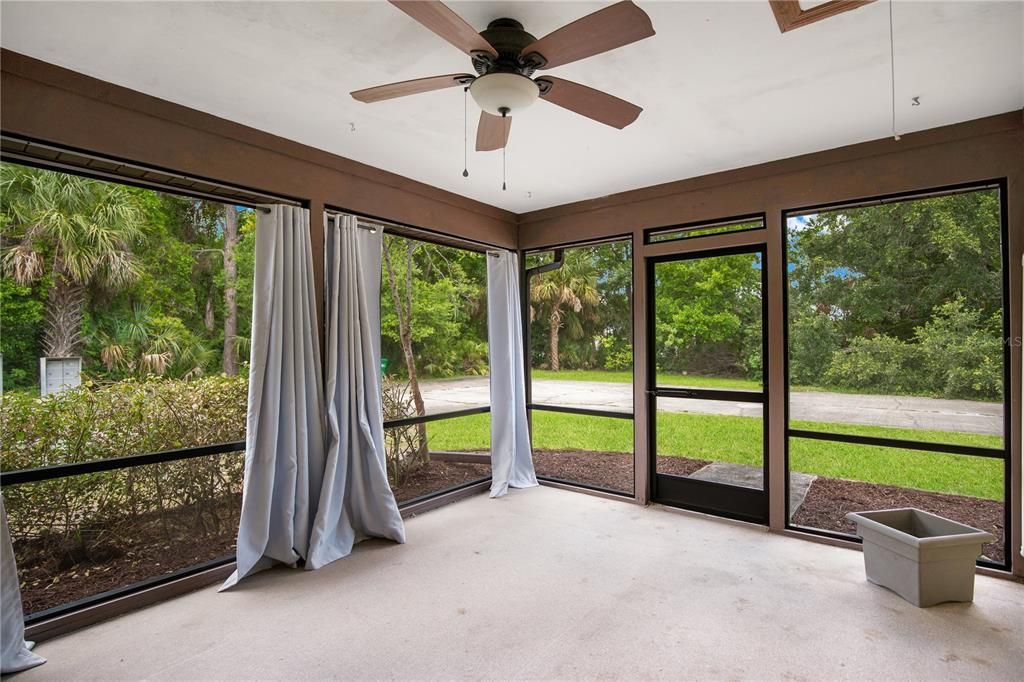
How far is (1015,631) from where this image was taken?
2.26m

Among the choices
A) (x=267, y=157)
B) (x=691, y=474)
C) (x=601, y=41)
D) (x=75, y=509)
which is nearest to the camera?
(x=601, y=41)

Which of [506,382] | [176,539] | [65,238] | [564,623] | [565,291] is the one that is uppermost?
[65,238]

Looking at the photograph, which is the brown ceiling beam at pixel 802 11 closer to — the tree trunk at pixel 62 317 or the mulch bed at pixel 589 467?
the mulch bed at pixel 589 467

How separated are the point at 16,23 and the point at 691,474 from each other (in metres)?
4.41

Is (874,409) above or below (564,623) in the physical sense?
above

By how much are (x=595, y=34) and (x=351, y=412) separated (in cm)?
250

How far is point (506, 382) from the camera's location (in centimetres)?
451

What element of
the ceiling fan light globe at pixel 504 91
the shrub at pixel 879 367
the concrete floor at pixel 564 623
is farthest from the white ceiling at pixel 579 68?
the concrete floor at pixel 564 623

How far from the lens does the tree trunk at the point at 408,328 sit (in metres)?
4.58

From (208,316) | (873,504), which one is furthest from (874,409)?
(208,316)

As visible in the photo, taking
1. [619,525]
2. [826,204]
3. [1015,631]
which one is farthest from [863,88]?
[619,525]

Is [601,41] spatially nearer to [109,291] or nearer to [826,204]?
[826,204]

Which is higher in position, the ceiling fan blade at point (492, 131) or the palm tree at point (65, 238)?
the ceiling fan blade at point (492, 131)

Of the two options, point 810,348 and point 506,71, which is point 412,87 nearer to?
point 506,71
